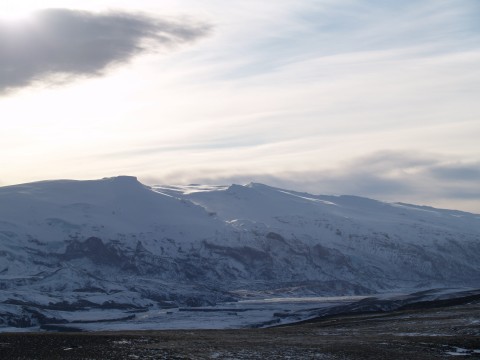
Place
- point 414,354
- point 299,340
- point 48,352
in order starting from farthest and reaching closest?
point 299,340 < point 414,354 < point 48,352

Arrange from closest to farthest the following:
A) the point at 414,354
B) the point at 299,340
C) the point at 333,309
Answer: the point at 414,354, the point at 299,340, the point at 333,309

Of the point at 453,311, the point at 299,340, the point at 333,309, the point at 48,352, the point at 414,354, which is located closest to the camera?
the point at 48,352

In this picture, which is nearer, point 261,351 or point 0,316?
point 261,351

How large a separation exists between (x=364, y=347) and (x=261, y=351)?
7.29 metres

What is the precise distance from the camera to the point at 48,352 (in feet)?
156

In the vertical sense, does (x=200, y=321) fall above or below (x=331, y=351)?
below

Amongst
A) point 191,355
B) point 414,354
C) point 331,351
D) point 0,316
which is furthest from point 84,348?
point 0,316

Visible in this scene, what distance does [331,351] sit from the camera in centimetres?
5178

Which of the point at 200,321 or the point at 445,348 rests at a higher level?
the point at 445,348

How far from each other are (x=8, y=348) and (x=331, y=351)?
19937 mm

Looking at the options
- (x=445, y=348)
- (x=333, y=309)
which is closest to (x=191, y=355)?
(x=445, y=348)

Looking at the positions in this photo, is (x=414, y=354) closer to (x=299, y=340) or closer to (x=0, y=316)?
(x=299, y=340)

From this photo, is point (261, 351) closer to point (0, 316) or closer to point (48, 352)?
point (48, 352)

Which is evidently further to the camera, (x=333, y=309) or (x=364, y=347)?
(x=333, y=309)
